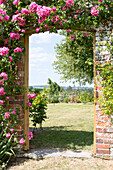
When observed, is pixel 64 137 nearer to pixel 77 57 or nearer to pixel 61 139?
pixel 61 139

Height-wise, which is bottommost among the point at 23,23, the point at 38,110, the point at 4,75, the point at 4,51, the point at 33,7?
the point at 38,110

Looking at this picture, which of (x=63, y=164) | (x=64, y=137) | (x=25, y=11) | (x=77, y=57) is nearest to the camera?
(x=63, y=164)

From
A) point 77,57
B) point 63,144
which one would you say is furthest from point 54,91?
point 63,144

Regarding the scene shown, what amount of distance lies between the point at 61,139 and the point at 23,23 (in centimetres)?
307

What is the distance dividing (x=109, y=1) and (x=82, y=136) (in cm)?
355

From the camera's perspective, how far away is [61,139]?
5.37 m

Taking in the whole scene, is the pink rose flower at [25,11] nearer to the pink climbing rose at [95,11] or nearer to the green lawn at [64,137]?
the pink climbing rose at [95,11]

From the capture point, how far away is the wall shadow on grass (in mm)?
4688

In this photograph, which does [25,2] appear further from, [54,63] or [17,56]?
[54,63]

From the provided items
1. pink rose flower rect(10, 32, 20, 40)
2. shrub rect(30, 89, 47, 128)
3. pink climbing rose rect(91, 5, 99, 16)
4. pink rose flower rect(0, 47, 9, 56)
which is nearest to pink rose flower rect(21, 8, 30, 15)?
pink rose flower rect(10, 32, 20, 40)

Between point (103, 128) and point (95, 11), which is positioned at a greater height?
point (95, 11)

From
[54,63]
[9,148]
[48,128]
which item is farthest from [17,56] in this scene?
[54,63]

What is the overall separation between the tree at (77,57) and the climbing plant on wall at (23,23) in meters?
3.71

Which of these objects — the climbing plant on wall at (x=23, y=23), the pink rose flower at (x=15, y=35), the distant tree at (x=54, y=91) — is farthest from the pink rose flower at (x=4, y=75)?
the distant tree at (x=54, y=91)
